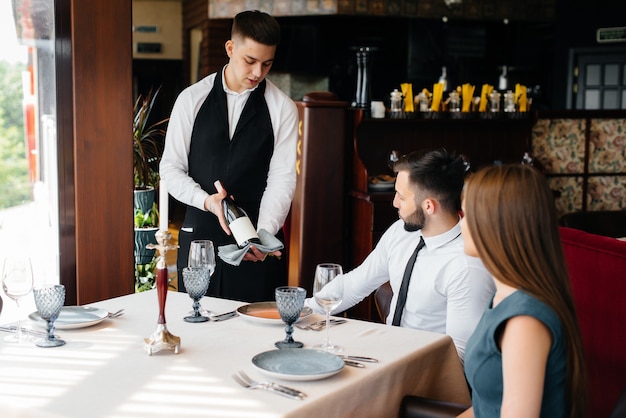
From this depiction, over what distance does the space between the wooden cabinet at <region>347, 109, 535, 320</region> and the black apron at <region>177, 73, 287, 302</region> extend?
167cm

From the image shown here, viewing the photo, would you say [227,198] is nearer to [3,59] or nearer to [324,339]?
[324,339]

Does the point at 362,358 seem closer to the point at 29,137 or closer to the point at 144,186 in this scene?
the point at 29,137

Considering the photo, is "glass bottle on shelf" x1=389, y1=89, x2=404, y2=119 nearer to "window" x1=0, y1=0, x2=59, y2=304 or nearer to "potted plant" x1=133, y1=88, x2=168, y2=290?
"potted plant" x1=133, y1=88, x2=168, y2=290

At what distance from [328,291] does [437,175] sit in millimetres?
754

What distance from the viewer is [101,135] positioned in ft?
11.7

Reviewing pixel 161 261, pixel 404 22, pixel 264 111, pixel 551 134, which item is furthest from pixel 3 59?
pixel 404 22

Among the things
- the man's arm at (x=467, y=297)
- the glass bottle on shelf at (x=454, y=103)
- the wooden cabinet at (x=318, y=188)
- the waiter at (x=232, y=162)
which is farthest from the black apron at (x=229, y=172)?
the glass bottle on shelf at (x=454, y=103)

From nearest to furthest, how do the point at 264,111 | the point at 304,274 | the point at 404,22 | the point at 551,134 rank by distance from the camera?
1. the point at 264,111
2. the point at 304,274
3. the point at 551,134
4. the point at 404,22

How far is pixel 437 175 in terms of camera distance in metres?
2.65

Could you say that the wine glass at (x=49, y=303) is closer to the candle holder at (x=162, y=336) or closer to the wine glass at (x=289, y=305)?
the candle holder at (x=162, y=336)

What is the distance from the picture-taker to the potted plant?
4.16 metres

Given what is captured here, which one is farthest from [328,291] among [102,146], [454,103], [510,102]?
[510,102]

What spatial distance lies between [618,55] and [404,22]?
2.74 m

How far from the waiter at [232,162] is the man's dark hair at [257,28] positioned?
0.10 m
